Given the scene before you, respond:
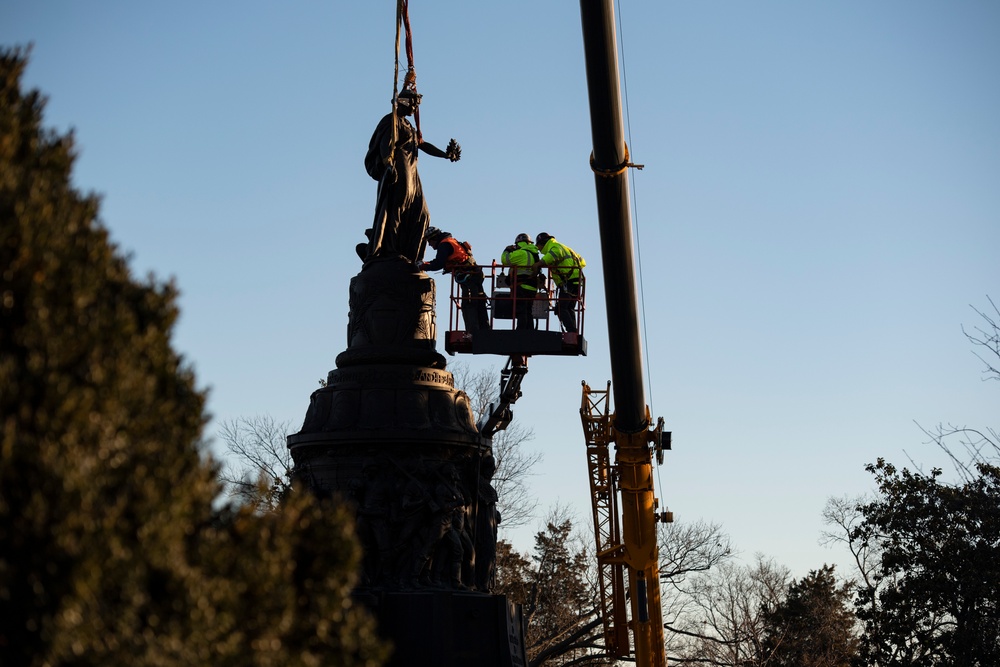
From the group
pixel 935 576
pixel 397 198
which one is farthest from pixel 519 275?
pixel 935 576

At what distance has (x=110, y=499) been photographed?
18.9 ft

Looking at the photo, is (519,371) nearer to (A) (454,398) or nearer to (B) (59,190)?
(A) (454,398)

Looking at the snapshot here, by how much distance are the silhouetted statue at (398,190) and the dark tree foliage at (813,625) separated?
20979mm

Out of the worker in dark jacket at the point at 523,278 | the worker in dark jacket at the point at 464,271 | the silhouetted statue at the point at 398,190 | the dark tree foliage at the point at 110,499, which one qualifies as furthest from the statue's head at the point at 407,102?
the dark tree foliage at the point at 110,499

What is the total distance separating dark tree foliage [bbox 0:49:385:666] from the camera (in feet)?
18.1

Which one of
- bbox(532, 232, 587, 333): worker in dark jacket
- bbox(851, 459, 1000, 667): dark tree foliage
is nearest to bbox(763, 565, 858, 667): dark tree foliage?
bbox(851, 459, 1000, 667): dark tree foliage

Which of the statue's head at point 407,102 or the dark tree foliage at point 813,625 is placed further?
A: the dark tree foliage at point 813,625

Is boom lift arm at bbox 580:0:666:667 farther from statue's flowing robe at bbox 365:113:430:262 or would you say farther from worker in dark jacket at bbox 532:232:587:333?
statue's flowing robe at bbox 365:113:430:262

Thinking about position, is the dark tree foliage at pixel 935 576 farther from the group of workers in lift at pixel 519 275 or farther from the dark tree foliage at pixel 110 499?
the dark tree foliage at pixel 110 499

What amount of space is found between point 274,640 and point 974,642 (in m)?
26.5

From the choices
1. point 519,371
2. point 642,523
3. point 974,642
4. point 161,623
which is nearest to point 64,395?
point 161,623

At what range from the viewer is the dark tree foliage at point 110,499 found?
5508mm

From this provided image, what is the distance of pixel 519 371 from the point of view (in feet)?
55.4

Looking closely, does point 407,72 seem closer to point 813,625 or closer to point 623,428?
point 623,428
